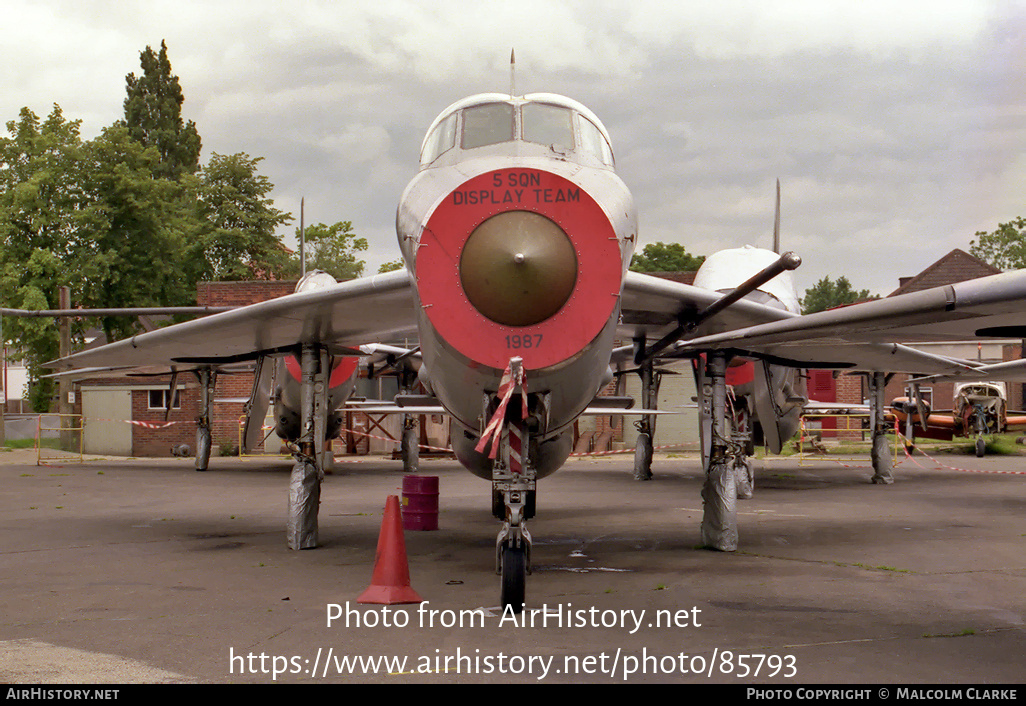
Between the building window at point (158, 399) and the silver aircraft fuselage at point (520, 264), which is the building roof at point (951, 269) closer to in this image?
the building window at point (158, 399)

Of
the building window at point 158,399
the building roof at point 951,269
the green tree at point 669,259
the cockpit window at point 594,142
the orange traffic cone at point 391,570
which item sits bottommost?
the orange traffic cone at point 391,570

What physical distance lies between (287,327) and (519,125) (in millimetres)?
4328

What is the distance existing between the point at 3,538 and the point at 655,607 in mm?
8523

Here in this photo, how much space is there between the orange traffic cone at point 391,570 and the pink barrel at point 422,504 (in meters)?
4.65

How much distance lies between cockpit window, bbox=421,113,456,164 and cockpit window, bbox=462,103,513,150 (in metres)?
0.13

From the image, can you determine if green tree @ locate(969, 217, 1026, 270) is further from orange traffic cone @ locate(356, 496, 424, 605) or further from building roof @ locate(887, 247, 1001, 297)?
orange traffic cone @ locate(356, 496, 424, 605)

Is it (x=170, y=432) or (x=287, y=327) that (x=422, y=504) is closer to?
(x=287, y=327)

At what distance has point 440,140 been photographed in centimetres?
755

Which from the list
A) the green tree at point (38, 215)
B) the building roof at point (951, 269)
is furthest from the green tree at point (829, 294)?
the green tree at point (38, 215)

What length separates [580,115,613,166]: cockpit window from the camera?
7.41m

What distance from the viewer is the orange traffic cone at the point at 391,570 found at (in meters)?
6.97

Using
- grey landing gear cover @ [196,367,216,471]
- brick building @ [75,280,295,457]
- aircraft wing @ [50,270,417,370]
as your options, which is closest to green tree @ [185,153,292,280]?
brick building @ [75,280,295,457]

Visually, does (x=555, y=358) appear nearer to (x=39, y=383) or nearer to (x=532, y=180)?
(x=532, y=180)

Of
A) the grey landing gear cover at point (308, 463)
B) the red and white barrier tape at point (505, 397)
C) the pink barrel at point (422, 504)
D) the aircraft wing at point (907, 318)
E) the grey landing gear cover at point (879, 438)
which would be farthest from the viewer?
the grey landing gear cover at point (879, 438)
